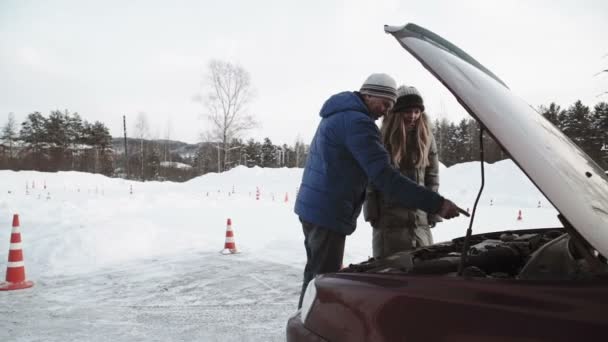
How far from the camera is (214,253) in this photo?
6.55 metres

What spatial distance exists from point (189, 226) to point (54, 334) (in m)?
5.83

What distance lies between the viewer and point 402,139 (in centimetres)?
318

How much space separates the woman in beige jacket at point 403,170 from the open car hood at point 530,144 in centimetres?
149

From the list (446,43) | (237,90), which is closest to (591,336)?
(446,43)

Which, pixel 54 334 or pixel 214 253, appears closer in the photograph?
pixel 54 334

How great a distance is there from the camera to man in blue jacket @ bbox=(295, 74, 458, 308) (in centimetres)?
242

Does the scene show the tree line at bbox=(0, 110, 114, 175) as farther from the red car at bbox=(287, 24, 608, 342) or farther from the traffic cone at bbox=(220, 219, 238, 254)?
the red car at bbox=(287, 24, 608, 342)

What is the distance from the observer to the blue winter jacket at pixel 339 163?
2338 mm

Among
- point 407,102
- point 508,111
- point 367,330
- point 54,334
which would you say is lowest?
point 54,334

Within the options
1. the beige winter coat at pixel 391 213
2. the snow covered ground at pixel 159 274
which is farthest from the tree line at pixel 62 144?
the beige winter coat at pixel 391 213

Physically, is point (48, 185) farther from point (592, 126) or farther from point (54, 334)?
point (592, 126)

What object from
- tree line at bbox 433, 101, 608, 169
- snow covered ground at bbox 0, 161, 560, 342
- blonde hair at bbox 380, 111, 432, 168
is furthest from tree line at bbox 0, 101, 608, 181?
blonde hair at bbox 380, 111, 432, 168

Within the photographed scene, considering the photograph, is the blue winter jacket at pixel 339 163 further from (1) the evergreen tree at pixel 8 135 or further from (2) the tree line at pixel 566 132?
(1) the evergreen tree at pixel 8 135

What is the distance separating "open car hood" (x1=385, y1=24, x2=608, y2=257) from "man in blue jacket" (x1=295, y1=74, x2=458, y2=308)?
0.82m
